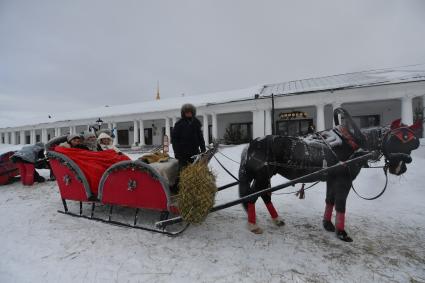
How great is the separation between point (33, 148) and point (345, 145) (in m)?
7.70

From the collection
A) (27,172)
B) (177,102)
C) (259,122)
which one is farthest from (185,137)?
(177,102)

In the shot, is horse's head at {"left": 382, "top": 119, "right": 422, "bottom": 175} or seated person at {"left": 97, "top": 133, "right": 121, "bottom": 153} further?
seated person at {"left": 97, "top": 133, "right": 121, "bottom": 153}

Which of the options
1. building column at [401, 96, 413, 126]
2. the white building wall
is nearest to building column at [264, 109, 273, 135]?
the white building wall

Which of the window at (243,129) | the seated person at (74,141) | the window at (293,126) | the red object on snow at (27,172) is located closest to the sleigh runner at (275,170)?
the seated person at (74,141)

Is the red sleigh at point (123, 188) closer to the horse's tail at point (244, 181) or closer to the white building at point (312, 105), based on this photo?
the horse's tail at point (244, 181)

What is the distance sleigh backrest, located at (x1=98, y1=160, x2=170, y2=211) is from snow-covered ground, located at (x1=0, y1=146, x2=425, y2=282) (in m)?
0.43

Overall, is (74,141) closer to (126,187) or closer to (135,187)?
(126,187)

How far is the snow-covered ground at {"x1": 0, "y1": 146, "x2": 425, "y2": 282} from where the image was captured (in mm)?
2129

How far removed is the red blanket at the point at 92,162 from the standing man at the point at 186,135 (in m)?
1.11

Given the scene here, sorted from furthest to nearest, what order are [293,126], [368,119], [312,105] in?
1. [293,126]
2. [368,119]
3. [312,105]

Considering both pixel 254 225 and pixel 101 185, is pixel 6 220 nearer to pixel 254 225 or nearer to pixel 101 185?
pixel 101 185

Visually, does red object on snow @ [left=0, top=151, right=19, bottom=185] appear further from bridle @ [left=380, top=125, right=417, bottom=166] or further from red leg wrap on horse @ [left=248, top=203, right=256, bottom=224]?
bridle @ [left=380, top=125, right=417, bottom=166]

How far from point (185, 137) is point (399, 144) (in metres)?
2.95

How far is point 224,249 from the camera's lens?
103 inches
